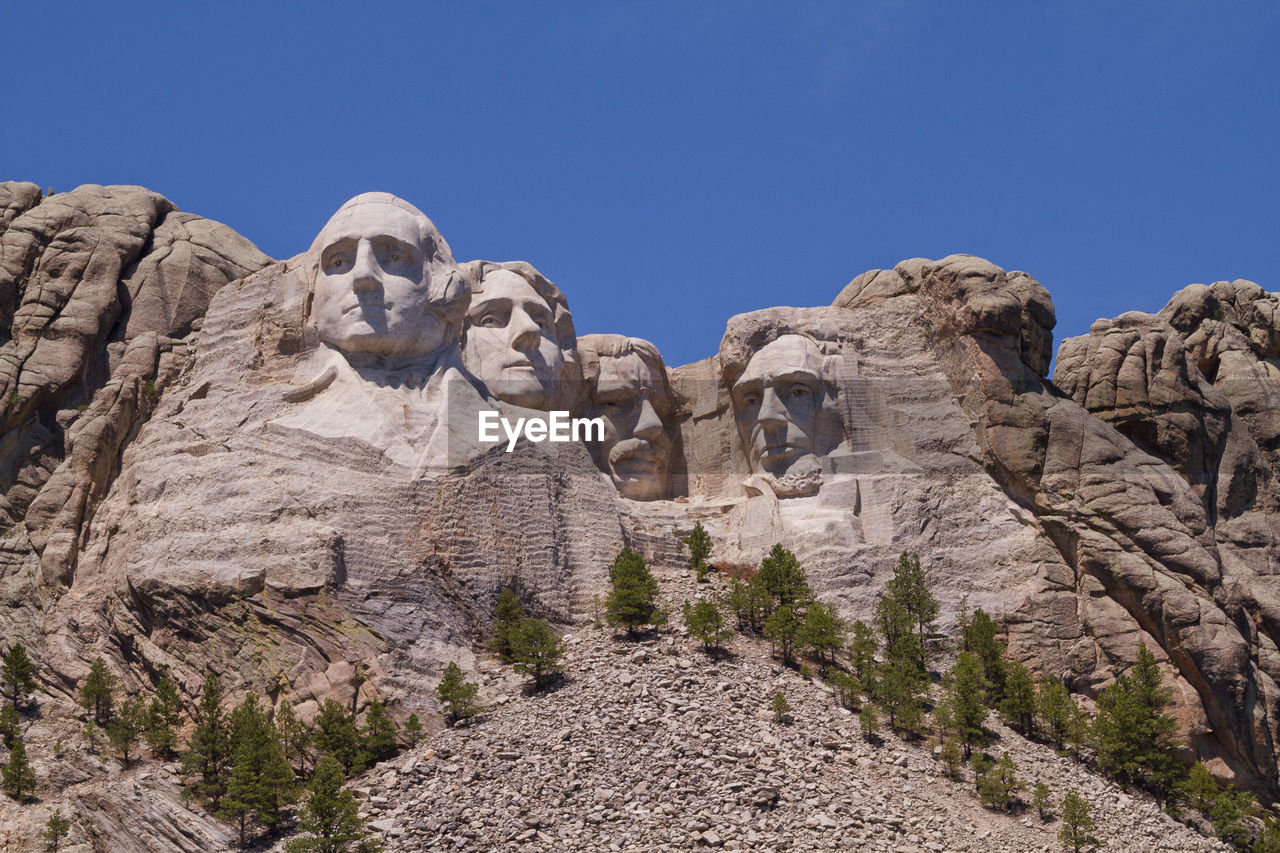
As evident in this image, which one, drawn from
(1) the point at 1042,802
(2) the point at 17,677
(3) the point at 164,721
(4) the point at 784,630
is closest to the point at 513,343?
(4) the point at 784,630

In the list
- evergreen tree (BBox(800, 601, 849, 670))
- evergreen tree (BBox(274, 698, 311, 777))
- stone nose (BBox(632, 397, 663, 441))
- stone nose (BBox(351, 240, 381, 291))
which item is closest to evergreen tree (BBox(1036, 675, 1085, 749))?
evergreen tree (BBox(800, 601, 849, 670))

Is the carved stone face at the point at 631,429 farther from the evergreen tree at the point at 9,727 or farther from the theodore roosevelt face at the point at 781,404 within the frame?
the evergreen tree at the point at 9,727

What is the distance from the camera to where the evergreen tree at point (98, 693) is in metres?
30.0

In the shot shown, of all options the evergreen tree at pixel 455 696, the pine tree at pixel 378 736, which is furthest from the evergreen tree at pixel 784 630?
the pine tree at pixel 378 736

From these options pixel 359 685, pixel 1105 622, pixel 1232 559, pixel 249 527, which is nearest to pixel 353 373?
pixel 249 527

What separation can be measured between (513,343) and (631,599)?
6074mm

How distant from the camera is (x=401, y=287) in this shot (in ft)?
112

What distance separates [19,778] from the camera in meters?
28.5

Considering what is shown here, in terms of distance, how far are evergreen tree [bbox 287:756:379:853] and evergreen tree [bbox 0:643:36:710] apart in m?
5.88

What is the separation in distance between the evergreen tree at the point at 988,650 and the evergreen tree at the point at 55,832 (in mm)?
13446

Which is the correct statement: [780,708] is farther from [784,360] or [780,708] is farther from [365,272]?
[365,272]

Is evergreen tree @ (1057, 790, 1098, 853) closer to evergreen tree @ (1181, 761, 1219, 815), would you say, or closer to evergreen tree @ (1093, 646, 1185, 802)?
evergreen tree @ (1093, 646, 1185, 802)

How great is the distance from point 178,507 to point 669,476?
392 inches

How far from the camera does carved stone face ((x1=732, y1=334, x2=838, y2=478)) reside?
1452 inches
